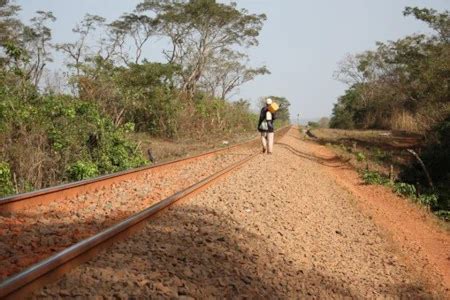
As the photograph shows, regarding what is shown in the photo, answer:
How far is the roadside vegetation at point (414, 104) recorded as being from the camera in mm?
15195

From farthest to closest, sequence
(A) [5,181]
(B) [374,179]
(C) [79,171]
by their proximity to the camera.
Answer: (B) [374,179]
(C) [79,171]
(A) [5,181]

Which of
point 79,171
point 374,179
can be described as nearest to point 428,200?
point 374,179

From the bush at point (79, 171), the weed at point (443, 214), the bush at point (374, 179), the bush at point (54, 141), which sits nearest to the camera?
the bush at point (54, 141)

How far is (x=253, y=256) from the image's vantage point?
5.32m

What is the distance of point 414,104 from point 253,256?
4137cm

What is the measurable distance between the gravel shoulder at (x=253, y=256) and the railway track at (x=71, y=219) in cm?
13

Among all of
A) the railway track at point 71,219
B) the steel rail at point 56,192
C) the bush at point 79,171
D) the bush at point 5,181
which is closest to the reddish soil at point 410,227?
the railway track at point 71,219

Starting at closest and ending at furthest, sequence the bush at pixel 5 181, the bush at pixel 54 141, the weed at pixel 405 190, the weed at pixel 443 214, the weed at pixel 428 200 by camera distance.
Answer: the bush at pixel 5 181 < the bush at pixel 54 141 < the weed at pixel 443 214 < the weed at pixel 428 200 < the weed at pixel 405 190

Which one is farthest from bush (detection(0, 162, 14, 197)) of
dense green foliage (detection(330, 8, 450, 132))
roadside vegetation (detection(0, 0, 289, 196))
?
dense green foliage (detection(330, 8, 450, 132))

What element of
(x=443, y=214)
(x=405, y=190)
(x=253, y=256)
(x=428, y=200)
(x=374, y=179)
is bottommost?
(x=443, y=214)

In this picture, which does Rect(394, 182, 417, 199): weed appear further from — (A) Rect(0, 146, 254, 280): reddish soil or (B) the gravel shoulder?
(A) Rect(0, 146, 254, 280): reddish soil

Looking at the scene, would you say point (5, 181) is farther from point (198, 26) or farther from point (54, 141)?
point (198, 26)

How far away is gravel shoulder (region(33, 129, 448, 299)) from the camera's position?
4.02m

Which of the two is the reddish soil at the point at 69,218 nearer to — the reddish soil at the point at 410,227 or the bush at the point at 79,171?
the bush at the point at 79,171
